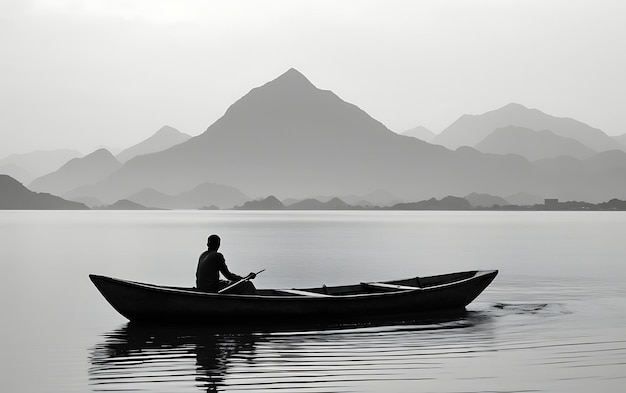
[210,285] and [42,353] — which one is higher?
[210,285]

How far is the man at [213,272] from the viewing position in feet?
72.0

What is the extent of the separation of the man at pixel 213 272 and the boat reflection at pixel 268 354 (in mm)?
1177

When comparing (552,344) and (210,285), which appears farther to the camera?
(210,285)

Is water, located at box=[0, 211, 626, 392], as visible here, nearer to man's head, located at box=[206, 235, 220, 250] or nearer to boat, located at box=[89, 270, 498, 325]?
boat, located at box=[89, 270, 498, 325]

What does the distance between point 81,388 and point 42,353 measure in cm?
521

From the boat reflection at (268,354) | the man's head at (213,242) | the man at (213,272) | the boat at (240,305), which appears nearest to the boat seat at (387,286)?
the boat at (240,305)

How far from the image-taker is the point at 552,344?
20.7 m

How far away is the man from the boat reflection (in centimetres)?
118

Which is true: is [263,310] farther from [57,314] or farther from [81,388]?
[57,314]

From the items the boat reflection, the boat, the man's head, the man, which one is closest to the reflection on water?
the boat reflection

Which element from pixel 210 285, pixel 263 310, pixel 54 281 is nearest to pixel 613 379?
pixel 263 310

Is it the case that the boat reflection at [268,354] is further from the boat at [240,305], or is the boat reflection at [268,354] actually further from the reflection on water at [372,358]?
the boat at [240,305]

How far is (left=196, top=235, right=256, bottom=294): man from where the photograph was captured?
21938mm

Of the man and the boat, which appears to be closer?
the boat
